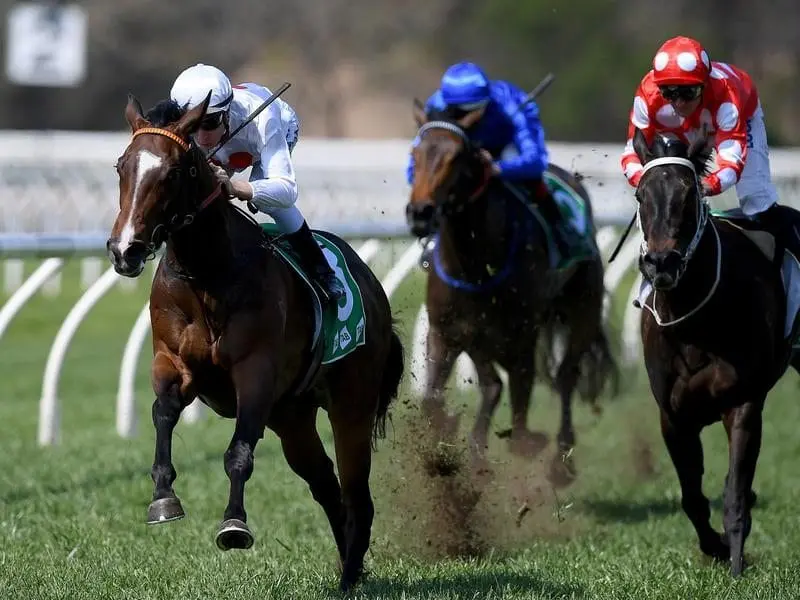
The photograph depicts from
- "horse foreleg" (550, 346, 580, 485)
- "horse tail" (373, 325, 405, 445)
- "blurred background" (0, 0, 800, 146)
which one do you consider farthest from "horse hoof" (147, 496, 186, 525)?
"blurred background" (0, 0, 800, 146)

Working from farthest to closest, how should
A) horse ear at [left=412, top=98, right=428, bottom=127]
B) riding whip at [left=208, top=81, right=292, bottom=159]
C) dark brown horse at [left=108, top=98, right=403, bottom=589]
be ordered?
horse ear at [left=412, top=98, right=428, bottom=127] < riding whip at [left=208, top=81, right=292, bottom=159] < dark brown horse at [left=108, top=98, right=403, bottom=589]

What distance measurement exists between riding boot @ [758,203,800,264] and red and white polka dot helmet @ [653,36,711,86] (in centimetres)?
72

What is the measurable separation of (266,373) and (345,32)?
27847 mm

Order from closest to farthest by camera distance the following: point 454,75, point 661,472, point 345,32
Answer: point 454,75 → point 661,472 → point 345,32

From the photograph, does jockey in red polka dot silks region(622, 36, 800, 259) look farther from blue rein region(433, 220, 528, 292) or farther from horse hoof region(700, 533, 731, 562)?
blue rein region(433, 220, 528, 292)

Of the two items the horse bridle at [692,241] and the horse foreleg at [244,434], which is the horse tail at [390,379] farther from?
the horse foreleg at [244,434]

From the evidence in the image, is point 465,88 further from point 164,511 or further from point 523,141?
point 164,511

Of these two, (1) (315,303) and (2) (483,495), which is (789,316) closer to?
(2) (483,495)

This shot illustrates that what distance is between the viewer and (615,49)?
27828mm

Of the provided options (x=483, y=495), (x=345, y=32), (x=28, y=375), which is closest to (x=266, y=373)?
(x=483, y=495)

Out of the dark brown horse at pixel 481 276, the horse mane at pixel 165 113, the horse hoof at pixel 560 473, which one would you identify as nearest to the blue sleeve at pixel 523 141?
the dark brown horse at pixel 481 276

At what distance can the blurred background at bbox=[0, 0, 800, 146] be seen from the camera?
2797cm

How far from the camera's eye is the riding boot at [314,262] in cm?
492

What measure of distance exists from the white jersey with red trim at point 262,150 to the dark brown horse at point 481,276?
2.03 metres
